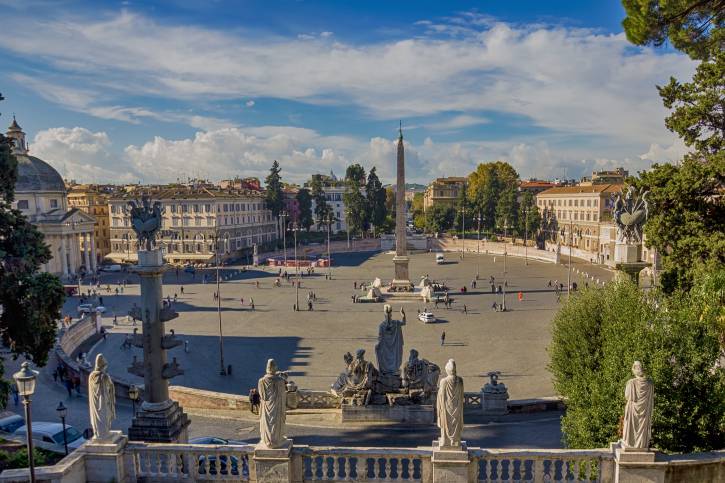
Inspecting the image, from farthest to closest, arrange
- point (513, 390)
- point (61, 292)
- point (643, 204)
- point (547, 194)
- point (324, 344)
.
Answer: point (547, 194) → point (324, 344) → point (513, 390) → point (61, 292) → point (643, 204)

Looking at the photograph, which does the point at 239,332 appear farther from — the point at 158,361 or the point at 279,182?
the point at 279,182

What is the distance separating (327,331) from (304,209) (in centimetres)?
6058

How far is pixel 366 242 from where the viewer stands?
3533 inches

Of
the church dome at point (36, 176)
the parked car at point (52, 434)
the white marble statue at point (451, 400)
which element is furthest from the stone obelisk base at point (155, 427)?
the church dome at point (36, 176)

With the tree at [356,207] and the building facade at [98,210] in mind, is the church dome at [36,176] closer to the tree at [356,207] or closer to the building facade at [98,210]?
the building facade at [98,210]

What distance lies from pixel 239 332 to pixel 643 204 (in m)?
26.6

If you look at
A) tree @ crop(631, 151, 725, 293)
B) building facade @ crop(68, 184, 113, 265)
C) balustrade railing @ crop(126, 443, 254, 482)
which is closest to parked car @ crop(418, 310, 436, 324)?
tree @ crop(631, 151, 725, 293)

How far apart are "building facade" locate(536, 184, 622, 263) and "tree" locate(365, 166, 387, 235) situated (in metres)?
27.9

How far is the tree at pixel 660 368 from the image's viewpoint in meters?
8.54

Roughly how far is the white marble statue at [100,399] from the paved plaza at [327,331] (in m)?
14.1

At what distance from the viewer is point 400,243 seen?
1978 inches

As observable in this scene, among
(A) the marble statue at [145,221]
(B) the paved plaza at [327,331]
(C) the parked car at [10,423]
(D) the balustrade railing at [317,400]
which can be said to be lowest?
(B) the paved plaza at [327,331]

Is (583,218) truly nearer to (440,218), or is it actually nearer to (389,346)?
(440,218)

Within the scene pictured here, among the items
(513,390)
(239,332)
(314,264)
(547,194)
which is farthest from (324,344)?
(547,194)
